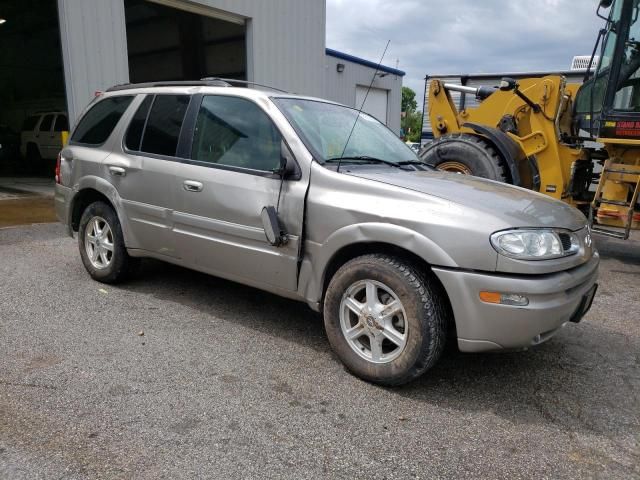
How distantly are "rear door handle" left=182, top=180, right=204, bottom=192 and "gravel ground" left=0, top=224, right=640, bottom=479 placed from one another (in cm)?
104

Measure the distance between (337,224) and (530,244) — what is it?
113 centimetres

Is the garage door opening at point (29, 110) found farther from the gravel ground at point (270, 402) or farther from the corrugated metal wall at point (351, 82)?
the corrugated metal wall at point (351, 82)

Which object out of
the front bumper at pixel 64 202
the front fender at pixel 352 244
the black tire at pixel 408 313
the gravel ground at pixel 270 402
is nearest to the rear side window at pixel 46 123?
the front bumper at pixel 64 202

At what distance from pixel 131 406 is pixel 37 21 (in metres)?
21.9

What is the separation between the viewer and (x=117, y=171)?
14.6ft

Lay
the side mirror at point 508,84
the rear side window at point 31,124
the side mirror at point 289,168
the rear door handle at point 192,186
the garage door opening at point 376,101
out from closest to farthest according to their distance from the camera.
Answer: the side mirror at point 289,168
the rear door handle at point 192,186
the side mirror at point 508,84
the rear side window at point 31,124
the garage door opening at point 376,101

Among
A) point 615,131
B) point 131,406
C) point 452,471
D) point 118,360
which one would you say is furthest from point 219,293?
point 615,131

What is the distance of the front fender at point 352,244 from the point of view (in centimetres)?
281

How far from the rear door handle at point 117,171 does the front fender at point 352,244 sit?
6.73 ft

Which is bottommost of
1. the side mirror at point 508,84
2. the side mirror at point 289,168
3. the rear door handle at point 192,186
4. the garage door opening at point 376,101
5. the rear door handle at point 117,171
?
the rear door handle at point 192,186

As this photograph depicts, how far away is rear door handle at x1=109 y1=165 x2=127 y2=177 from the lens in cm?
442

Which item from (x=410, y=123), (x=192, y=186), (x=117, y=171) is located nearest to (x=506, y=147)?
(x=192, y=186)

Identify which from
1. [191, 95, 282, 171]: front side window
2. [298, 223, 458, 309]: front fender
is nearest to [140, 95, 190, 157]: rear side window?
[191, 95, 282, 171]: front side window

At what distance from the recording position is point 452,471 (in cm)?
233
